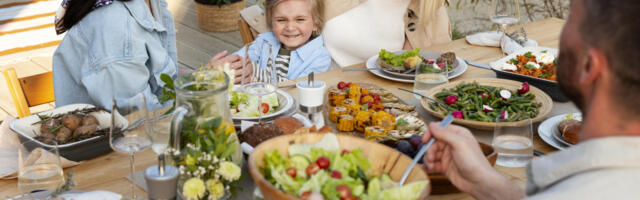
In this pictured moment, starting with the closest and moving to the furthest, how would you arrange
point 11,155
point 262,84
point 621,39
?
point 621,39, point 11,155, point 262,84

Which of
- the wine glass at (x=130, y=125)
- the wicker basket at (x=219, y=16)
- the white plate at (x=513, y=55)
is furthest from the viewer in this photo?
the wicker basket at (x=219, y=16)

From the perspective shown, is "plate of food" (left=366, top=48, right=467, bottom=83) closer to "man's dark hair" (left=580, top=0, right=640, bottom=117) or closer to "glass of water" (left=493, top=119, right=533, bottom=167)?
"glass of water" (left=493, top=119, right=533, bottom=167)

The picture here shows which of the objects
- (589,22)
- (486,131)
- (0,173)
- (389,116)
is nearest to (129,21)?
(0,173)

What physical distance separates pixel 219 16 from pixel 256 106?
3992mm

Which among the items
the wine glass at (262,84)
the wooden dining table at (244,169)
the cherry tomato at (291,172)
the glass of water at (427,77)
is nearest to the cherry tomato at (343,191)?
the cherry tomato at (291,172)

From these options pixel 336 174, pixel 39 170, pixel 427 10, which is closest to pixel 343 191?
pixel 336 174

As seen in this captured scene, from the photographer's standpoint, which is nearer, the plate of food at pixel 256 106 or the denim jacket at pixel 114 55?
the plate of food at pixel 256 106

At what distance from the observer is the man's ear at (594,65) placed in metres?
0.99

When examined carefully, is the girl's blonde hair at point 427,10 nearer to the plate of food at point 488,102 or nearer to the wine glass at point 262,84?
the plate of food at point 488,102

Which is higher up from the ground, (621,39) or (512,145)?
(621,39)

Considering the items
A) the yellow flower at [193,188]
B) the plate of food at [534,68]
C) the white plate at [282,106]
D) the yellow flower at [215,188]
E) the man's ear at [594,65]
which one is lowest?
the white plate at [282,106]

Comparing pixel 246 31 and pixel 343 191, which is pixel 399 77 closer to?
pixel 246 31

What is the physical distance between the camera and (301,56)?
2.84 m

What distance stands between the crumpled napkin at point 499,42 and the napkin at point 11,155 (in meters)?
1.88
